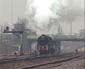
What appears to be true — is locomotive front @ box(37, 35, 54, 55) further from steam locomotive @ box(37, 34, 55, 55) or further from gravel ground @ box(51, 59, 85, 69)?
gravel ground @ box(51, 59, 85, 69)

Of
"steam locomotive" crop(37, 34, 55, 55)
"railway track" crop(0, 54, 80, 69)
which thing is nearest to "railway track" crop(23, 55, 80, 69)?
"railway track" crop(0, 54, 80, 69)

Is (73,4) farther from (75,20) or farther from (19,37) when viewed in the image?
(19,37)

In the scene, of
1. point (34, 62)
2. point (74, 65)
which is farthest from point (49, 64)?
point (74, 65)

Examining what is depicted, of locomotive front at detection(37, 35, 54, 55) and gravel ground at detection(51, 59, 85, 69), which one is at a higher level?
locomotive front at detection(37, 35, 54, 55)

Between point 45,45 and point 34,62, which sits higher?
point 45,45

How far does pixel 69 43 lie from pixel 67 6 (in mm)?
516

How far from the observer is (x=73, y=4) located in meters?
2.02

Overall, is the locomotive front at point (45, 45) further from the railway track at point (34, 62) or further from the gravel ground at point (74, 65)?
the gravel ground at point (74, 65)

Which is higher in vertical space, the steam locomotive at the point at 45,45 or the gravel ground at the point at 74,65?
the steam locomotive at the point at 45,45

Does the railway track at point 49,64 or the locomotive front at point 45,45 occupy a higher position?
the locomotive front at point 45,45

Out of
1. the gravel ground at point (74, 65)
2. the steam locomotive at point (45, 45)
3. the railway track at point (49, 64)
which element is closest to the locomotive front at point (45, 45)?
the steam locomotive at point (45, 45)

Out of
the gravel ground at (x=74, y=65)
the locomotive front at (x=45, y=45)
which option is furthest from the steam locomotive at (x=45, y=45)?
the gravel ground at (x=74, y=65)

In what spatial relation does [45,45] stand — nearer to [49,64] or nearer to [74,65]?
[49,64]

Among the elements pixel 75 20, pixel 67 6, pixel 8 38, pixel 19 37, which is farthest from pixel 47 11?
pixel 8 38
